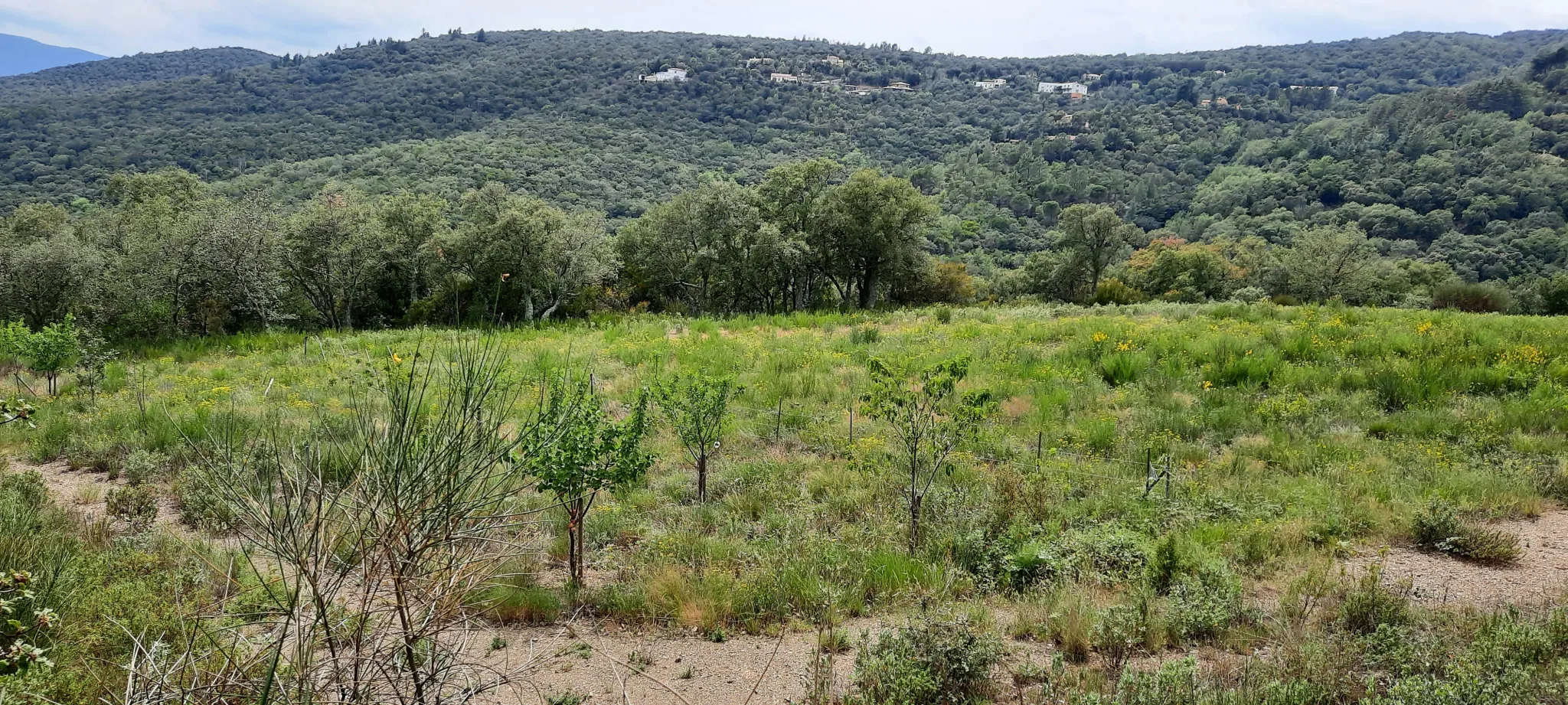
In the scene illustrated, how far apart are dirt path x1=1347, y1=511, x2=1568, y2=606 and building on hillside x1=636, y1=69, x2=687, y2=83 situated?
151479 mm

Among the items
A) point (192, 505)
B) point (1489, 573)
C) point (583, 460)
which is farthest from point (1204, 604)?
point (192, 505)

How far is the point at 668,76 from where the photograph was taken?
14712 centimetres

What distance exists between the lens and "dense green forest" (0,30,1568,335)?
84.7 ft

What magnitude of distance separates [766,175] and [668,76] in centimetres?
12707

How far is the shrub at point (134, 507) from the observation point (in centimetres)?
677

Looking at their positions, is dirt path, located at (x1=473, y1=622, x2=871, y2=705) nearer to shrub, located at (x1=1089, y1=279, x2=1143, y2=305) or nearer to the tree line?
the tree line

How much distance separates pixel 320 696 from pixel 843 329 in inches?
638

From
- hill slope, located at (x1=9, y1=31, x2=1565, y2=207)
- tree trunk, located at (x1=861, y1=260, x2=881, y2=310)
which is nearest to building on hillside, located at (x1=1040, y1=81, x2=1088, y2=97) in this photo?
hill slope, located at (x1=9, y1=31, x2=1565, y2=207)

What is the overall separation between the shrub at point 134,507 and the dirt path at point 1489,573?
1113 cm

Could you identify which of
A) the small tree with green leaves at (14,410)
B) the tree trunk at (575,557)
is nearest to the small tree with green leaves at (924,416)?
the tree trunk at (575,557)

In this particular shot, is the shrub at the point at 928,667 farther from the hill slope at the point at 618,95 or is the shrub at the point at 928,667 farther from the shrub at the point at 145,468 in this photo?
the hill slope at the point at 618,95

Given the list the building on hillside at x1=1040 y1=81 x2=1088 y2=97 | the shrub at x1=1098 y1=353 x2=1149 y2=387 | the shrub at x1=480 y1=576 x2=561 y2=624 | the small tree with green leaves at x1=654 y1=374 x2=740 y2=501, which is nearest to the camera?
the shrub at x1=480 y1=576 x2=561 y2=624

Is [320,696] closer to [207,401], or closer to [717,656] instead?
[717,656]

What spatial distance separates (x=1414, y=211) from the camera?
71.0 meters
